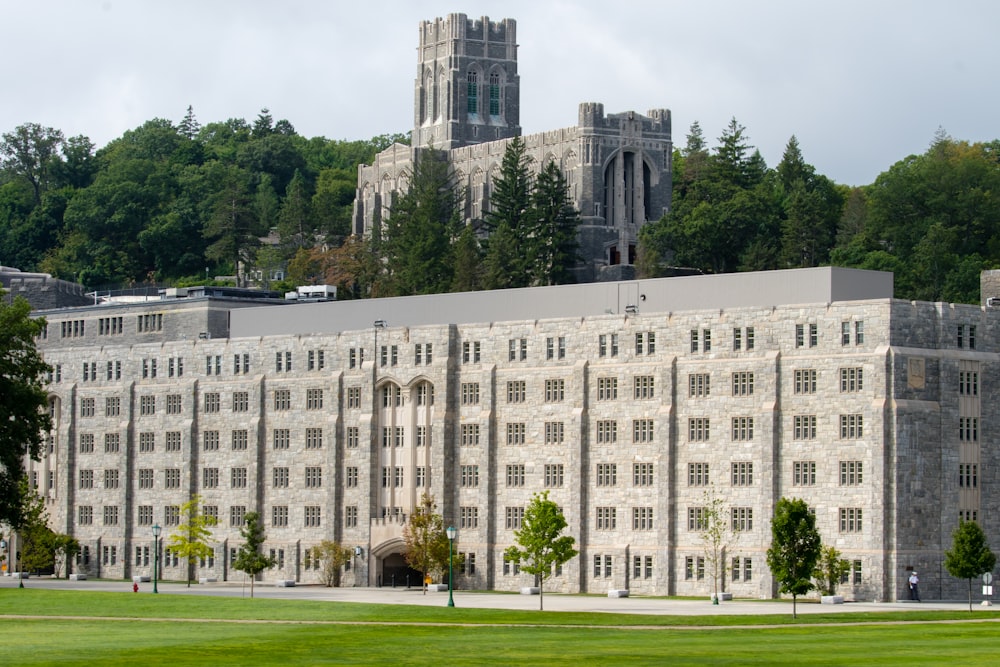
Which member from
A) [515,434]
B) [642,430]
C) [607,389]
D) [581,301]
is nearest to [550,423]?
[515,434]

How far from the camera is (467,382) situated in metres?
143

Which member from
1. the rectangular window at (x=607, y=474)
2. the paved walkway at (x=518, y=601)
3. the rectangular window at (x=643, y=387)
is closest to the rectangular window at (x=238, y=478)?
the paved walkway at (x=518, y=601)

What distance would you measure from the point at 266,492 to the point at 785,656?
81458mm

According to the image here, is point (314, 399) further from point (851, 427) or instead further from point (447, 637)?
point (447, 637)

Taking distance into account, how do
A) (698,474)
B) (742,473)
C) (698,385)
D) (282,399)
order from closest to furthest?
1. (742,473)
2. (698,474)
3. (698,385)
4. (282,399)

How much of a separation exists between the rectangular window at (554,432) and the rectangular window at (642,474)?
20.6 feet

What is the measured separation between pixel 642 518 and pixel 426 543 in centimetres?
1509

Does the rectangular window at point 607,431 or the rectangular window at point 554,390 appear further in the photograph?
the rectangular window at point 554,390

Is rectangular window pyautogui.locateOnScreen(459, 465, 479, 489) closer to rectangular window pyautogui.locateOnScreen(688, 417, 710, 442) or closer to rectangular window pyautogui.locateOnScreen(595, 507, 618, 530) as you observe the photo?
rectangular window pyautogui.locateOnScreen(595, 507, 618, 530)

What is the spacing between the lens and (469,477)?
143m

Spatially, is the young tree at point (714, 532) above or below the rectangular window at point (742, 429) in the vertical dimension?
below

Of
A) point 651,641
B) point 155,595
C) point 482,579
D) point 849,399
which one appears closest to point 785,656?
point 651,641

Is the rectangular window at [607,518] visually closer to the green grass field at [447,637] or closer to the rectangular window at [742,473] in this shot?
the rectangular window at [742,473]

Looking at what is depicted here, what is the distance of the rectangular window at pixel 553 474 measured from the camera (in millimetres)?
137375
